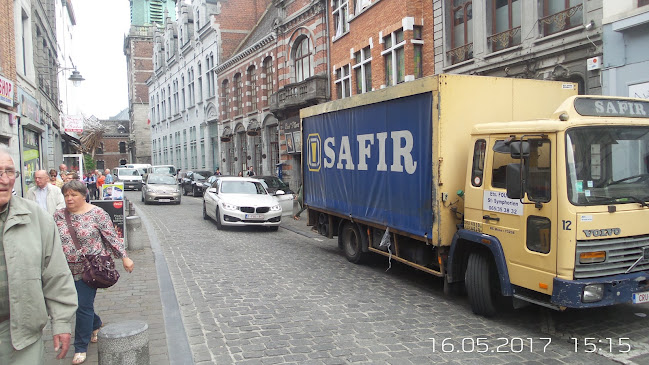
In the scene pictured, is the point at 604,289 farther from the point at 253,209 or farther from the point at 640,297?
the point at 253,209

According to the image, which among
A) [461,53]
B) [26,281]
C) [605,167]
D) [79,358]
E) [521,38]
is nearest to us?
[26,281]

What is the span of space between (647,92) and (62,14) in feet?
107

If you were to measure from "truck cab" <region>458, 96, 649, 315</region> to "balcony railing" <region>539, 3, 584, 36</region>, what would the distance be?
7.14m

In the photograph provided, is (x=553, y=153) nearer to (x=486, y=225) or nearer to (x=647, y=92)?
(x=486, y=225)

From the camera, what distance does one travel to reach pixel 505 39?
44.9 ft

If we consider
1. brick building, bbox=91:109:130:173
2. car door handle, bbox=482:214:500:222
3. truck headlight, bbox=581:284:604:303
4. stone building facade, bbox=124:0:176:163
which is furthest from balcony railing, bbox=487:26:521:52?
brick building, bbox=91:109:130:173

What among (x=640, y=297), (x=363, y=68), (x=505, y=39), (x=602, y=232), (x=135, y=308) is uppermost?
(x=363, y=68)

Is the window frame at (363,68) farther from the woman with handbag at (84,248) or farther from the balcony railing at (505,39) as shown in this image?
the woman with handbag at (84,248)

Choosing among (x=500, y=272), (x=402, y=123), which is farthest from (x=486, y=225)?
(x=402, y=123)

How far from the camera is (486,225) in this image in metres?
5.92

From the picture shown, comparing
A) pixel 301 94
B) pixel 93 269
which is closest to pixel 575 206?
pixel 93 269

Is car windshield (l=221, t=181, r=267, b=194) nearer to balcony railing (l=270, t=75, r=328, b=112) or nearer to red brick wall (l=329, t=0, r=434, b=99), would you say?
red brick wall (l=329, t=0, r=434, b=99)

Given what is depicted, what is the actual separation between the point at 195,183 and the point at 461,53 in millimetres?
19573

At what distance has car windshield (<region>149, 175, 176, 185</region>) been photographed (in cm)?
2419
